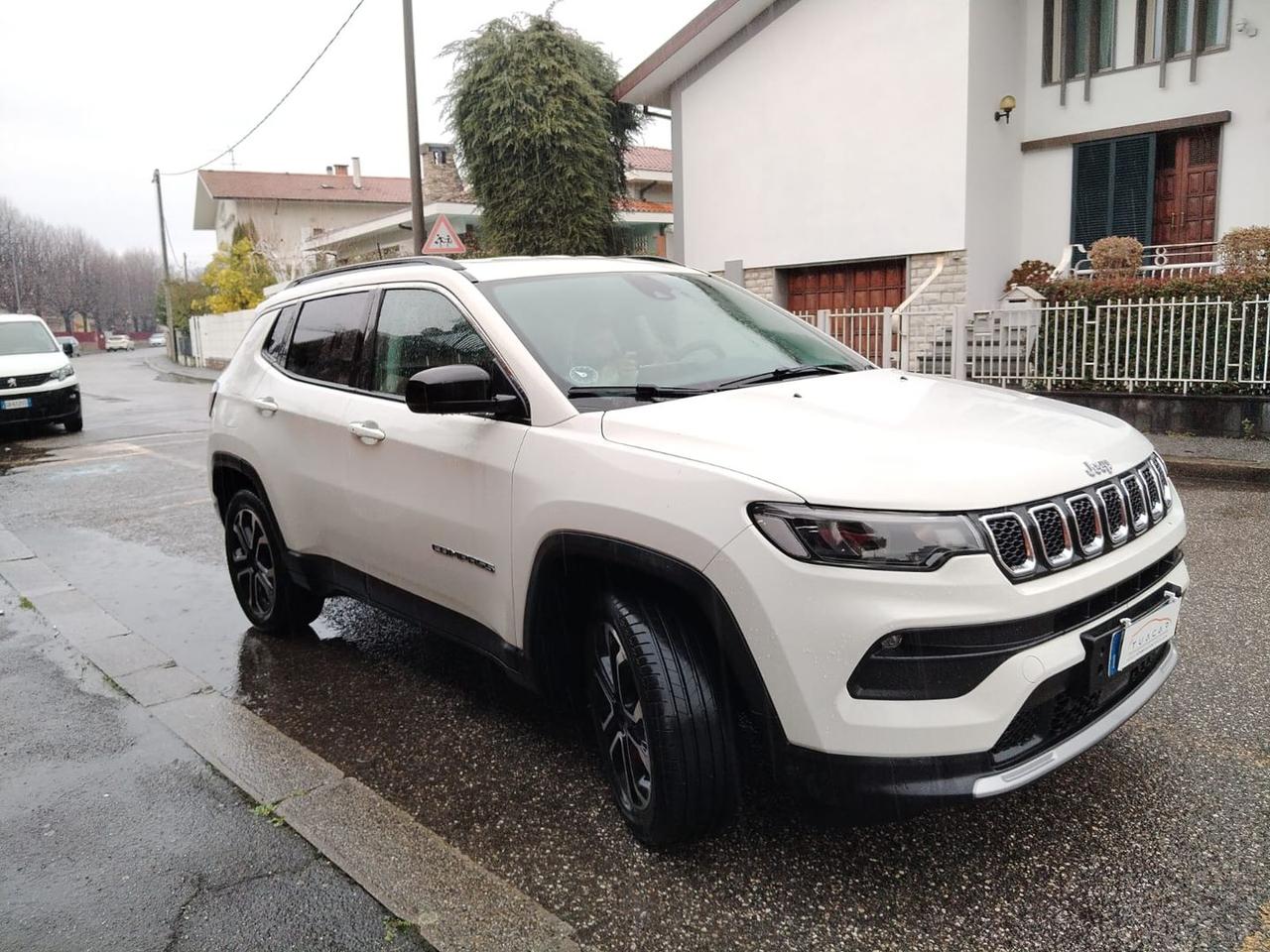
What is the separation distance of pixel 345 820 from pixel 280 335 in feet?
8.47

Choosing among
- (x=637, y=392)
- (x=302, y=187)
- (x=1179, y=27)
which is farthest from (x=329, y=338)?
(x=302, y=187)

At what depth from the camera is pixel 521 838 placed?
2869 mm

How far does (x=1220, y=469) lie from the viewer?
8391 millimetres

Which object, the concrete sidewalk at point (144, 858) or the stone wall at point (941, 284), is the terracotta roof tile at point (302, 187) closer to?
the stone wall at point (941, 284)

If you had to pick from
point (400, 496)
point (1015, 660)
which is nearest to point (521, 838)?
point (400, 496)

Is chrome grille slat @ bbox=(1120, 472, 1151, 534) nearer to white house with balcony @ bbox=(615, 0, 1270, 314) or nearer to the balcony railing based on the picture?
white house with balcony @ bbox=(615, 0, 1270, 314)

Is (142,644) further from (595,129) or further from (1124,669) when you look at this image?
(595,129)

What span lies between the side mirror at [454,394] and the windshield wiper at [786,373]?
0.71 metres

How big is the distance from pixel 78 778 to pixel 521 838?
1709 millimetres

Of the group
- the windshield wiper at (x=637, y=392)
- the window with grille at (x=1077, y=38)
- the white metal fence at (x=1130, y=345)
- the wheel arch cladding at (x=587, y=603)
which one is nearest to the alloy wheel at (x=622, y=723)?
the wheel arch cladding at (x=587, y=603)

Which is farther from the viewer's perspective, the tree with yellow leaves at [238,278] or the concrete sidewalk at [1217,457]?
the tree with yellow leaves at [238,278]

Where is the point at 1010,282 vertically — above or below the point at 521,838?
above

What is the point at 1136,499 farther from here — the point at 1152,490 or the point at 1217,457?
the point at 1217,457

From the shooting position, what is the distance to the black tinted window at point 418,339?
338 cm
